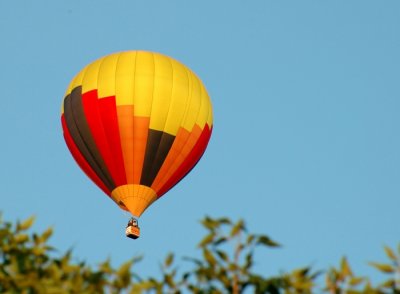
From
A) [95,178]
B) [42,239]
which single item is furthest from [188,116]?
[42,239]

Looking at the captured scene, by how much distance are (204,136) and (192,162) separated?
4.77 ft

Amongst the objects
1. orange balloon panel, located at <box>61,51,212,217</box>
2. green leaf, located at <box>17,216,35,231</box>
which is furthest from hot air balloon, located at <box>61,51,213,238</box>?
green leaf, located at <box>17,216,35,231</box>

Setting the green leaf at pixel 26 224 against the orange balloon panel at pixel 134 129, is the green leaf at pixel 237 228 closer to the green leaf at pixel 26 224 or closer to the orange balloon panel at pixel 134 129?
the green leaf at pixel 26 224

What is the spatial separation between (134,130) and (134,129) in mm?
40

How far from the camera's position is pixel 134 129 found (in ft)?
139

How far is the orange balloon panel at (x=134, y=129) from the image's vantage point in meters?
42.3

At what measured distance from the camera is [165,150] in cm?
4231

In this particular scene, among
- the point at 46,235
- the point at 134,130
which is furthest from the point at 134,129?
the point at 46,235

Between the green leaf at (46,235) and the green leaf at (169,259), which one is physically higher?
the green leaf at (46,235)

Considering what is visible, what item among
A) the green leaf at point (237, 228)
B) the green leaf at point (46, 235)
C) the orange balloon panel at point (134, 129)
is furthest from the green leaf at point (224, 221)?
the orange balloon panel at point (134, 129)

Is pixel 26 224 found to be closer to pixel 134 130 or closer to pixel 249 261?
pixel 249 261

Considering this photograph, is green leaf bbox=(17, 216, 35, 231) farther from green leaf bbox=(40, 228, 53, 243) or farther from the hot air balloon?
the hot air balloon

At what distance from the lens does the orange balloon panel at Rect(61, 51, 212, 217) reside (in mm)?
42312

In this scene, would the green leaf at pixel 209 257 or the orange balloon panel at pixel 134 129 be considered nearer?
the green leaf at pixel 209 257
